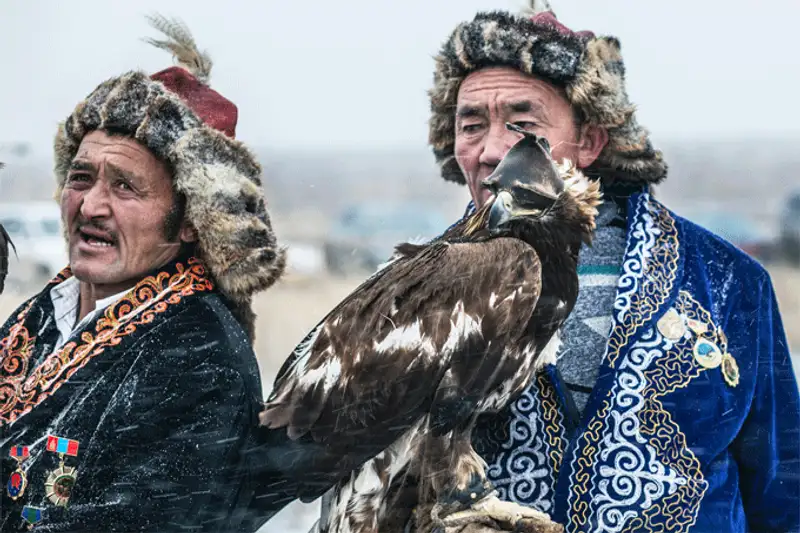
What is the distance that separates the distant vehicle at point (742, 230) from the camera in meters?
3.49

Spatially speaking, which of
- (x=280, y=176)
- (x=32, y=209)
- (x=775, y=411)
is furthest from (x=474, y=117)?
(x=32, y=209)

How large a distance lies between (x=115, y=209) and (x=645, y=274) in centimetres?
144

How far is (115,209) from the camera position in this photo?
2756 mm

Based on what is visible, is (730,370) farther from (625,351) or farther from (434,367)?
(434,367)

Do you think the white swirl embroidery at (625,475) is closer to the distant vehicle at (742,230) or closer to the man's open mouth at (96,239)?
the distant vehicle at (742,230)

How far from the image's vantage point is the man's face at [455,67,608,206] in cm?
280

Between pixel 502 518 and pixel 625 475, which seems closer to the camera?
pixel 502 518

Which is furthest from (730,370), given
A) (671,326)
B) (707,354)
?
(671,326)

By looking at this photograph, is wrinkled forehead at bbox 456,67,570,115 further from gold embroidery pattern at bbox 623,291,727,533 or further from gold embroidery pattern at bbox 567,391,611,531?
gold embroidery pattern at bbox 567,391,611,531

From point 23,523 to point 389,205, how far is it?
5.08 feet

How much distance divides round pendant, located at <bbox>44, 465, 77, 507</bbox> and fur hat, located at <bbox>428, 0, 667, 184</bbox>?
1.42 m

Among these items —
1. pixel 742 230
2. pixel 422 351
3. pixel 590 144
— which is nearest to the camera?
pixel 422 351

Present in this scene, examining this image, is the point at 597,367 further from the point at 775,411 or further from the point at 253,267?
the point at 253,267

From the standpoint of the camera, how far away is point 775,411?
116 inches
